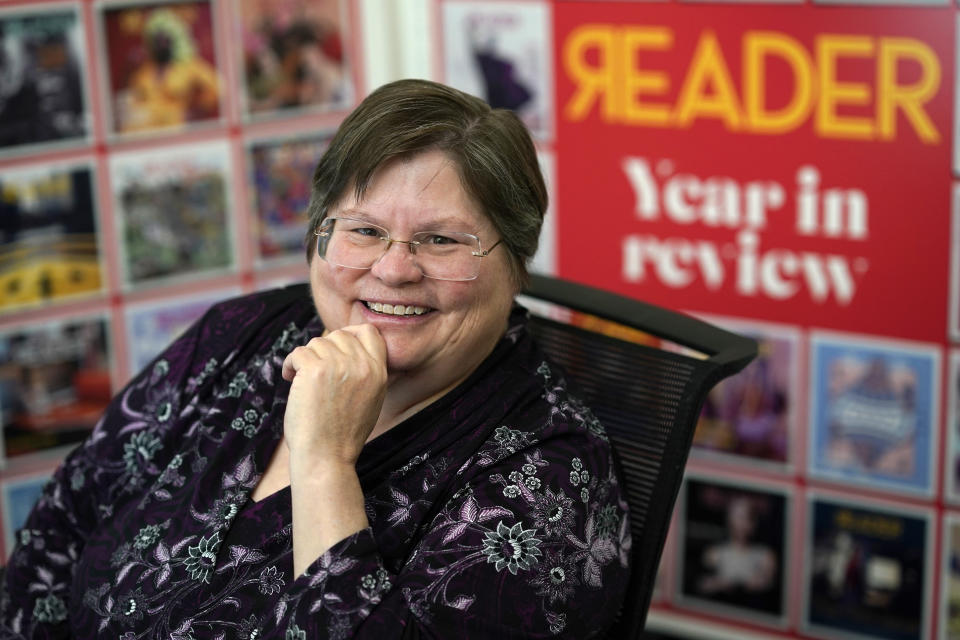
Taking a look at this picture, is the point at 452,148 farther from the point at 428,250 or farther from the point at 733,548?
the point at 733,548

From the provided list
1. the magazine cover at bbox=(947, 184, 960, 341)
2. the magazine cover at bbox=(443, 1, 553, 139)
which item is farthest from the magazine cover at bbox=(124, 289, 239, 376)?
the magazine cover at bbox=(947, 184, 960, 341)

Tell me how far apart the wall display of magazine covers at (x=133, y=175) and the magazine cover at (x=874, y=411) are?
4.52 feet

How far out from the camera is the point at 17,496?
3.03m

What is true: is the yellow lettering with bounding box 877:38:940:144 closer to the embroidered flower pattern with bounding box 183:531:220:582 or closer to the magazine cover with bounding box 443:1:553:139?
the magazine cover with bounding box 443:1:553:139

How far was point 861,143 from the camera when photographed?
2.67 meters

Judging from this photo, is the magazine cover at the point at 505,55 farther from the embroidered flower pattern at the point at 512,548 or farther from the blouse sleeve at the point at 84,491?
the embroidered flower pattern at the point at 512,548

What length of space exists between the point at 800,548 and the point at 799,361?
0.46 meters

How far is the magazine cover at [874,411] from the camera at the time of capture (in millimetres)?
2736

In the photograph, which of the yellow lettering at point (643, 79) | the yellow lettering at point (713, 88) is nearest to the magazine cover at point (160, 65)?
the yellow lettering at point (643, 79)

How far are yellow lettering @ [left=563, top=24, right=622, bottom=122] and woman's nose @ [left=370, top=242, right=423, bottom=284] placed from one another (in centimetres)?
147

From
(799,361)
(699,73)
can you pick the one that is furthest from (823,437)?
(699,73)

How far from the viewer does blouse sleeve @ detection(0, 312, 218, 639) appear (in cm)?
185

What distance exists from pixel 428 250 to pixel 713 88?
1.40 metres

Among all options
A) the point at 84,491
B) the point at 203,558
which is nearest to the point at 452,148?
the point at 203,558
